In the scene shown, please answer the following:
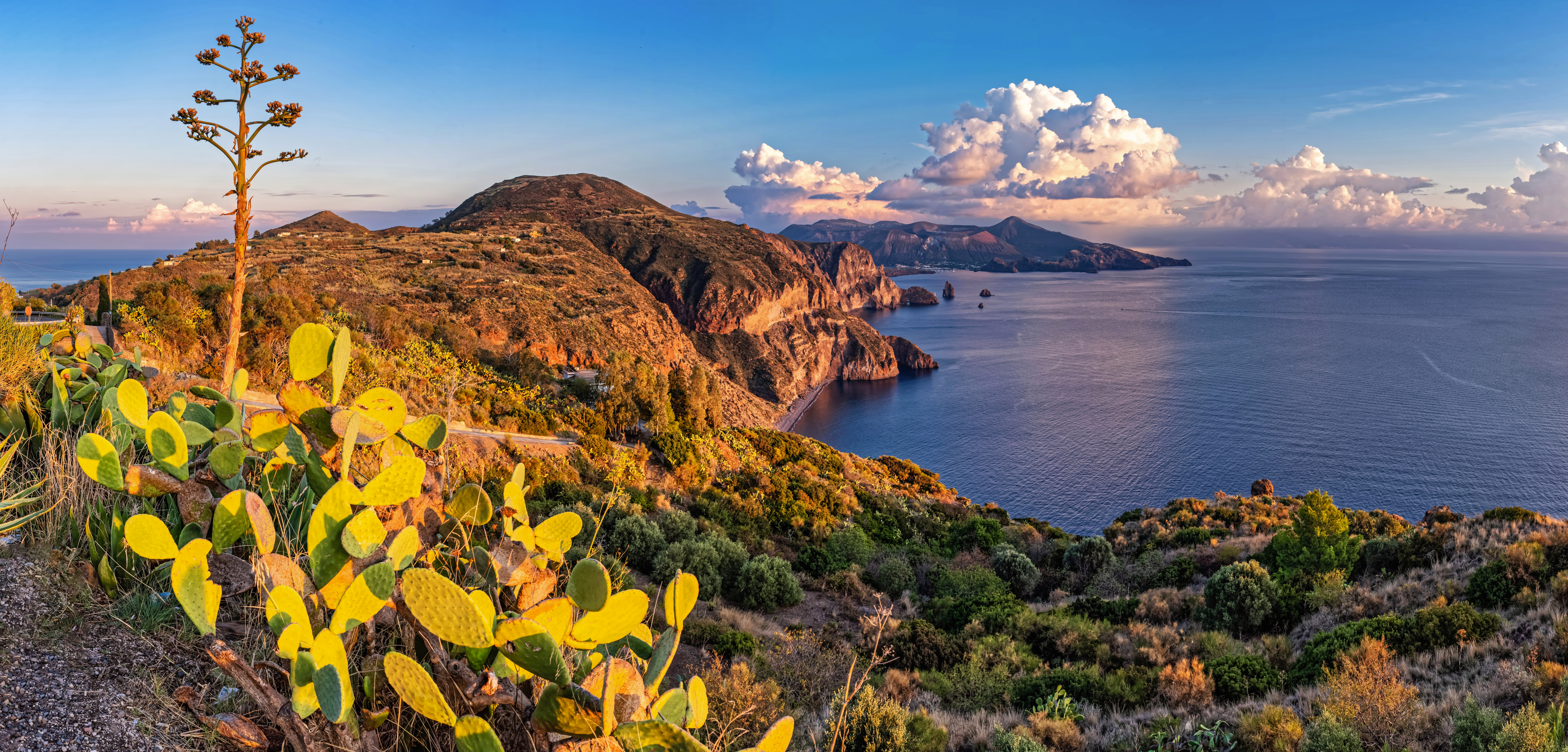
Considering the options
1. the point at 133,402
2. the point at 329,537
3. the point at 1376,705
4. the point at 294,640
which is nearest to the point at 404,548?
the point at 329,537

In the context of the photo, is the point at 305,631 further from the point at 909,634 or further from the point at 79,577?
the point at 909,634

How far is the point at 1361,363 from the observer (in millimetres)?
76062

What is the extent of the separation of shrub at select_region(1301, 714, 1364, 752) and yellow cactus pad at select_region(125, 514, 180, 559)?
7.88 m

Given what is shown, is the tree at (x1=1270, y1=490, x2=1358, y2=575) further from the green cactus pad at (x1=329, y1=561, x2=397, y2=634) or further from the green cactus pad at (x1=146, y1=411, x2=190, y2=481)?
the green cactus pad at (x1=146, y1=411, x2=190, y2=481)

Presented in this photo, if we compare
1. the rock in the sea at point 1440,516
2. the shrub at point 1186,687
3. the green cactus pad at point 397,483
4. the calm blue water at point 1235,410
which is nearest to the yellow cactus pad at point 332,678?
the green cactus pad at point 397,483

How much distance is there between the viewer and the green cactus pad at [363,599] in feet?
7.80

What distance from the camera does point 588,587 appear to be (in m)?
2.47

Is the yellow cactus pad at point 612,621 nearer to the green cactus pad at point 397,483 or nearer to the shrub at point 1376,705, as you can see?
the green cactus pad at point 397,483

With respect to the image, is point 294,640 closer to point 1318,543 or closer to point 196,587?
point 196,587

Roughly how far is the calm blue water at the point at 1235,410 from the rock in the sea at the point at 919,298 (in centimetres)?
6087

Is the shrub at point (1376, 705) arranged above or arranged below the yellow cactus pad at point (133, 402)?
below

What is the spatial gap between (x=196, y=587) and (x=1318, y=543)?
21379mm

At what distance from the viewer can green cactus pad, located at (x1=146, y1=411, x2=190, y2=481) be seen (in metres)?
3.15

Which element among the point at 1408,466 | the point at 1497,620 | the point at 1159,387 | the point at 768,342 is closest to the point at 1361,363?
the point at 1159,387
